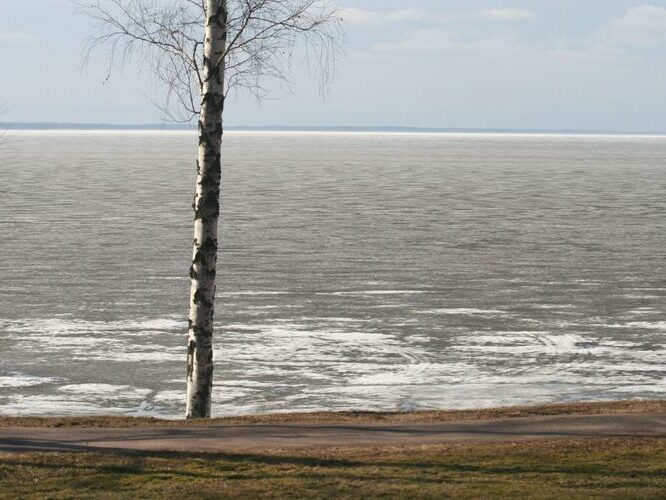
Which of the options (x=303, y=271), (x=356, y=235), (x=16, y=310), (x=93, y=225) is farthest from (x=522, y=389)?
(x=93, y=225)

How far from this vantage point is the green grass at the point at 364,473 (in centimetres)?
888

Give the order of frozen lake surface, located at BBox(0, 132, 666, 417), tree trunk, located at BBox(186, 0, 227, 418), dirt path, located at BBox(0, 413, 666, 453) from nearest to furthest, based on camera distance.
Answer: dirt path, located at BBox(0, 413, 666, 453)
tree trunk, located at BBox(186, 0, 227, 418)
frozen lake surface, located at BBox(0, 132, 666, 417)

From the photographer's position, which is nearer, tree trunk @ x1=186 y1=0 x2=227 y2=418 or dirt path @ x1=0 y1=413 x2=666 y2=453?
dirt path @ x1=0 y1=413 x2=666 y2=453

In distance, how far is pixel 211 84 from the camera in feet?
43.7

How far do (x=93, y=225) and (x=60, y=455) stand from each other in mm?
32077

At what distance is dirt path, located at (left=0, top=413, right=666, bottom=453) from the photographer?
34.6 feet

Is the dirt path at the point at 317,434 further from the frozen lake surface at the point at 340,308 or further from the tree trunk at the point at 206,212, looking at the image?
the frozen lake surface at the point at 340,308

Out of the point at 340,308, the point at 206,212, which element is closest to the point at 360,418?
the point at 206,212

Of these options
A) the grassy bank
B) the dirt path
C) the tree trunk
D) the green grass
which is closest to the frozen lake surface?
the tree trunk

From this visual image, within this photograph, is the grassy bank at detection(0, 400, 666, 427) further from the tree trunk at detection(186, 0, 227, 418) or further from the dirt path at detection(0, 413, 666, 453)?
the tree trunk at detection(186, 0, 227, 418)

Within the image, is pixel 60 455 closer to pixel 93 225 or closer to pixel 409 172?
pixel 93 225

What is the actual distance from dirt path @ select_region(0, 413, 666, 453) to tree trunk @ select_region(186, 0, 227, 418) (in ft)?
6.29

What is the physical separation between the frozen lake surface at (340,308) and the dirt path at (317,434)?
3.69 meters

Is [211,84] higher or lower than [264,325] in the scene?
higher
